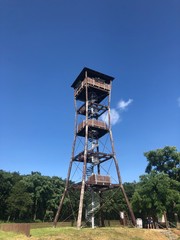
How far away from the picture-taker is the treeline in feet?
108

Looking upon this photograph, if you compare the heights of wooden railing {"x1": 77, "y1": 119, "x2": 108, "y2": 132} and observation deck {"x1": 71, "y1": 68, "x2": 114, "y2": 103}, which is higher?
observation deck {"x1": 71, "y1": 68, "x2": 114, "y2": 103}

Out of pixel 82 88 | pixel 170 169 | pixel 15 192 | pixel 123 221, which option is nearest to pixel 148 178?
pixel 123 221

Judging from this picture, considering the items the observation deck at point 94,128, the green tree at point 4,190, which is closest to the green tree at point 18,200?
the green tree at point 4,190

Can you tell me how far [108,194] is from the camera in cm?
4472

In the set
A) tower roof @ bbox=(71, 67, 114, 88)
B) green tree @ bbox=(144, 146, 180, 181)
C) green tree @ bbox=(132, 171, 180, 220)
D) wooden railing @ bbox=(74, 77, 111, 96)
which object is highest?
tower roof @ bbox=(71, 67, 114, 88)

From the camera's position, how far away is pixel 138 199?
34.5 m

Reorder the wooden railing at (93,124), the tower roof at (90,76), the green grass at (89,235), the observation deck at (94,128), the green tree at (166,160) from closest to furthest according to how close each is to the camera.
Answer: the green grass at (89,235)
the wooden railing at (93,124)
the observation deck at (94,128)
the tower roof at (90,76)
the green tree at (166,160)

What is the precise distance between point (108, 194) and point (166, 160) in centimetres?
1232

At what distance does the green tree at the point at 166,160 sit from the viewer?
42.5 metres

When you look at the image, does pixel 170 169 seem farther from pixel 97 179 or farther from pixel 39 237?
pixel 39 237

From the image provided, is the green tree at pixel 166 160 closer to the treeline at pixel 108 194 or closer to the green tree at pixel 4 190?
the treeline at pixel 108 194

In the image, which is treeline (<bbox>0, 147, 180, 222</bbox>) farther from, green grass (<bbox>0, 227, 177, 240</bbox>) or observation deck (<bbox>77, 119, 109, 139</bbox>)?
observation deck (<bbox>77, 119, 109, 139</bbox>)

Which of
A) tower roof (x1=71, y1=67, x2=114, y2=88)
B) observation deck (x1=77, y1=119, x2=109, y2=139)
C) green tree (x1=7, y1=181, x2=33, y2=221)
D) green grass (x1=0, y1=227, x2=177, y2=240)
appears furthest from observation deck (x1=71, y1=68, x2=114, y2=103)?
green tree (x1=7, y1=181, x2=33, y2=221)

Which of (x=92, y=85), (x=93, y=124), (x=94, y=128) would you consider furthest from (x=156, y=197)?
(x=92, y=85)
